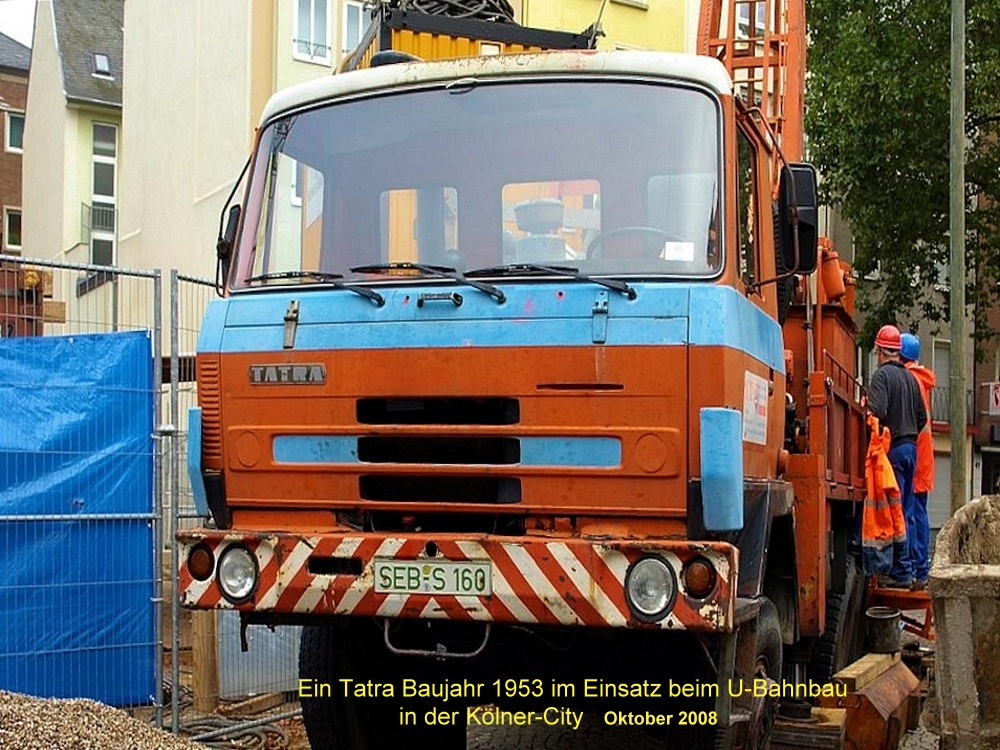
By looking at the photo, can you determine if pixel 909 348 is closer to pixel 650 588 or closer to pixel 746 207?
pixel 746 207

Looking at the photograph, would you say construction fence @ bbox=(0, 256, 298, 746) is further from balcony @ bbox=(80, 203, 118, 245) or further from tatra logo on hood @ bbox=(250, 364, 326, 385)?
balcony @ bbox=(80, 203, 118, 245)

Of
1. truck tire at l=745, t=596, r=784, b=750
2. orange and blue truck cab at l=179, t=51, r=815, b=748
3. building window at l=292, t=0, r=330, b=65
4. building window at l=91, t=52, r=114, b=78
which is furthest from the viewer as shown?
building window at l=91, t=52, r=114, b=78

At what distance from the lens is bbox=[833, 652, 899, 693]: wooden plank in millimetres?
6676

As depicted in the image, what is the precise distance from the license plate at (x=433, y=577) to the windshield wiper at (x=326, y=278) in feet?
3.20

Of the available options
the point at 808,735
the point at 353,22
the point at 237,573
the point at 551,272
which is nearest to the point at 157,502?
the point at 237,573

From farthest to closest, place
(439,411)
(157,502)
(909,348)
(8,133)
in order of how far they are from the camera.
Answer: (8,133) → (909,348) → (157,502) → (439,411)

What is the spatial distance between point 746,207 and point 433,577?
6.08ft

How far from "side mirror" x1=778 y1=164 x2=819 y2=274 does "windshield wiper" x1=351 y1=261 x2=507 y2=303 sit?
4.23 feet

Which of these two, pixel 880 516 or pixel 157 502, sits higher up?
pixel 157 502

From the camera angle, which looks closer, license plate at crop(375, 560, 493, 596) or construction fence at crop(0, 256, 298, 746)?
license plate at crop(375, 560, 493, 596)

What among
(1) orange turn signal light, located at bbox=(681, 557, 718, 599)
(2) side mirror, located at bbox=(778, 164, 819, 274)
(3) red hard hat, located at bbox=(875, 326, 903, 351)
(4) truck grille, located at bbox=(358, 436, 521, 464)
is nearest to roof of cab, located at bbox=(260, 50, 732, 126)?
(2) side mirror, located at bbox=(778, 164, 819, 274)

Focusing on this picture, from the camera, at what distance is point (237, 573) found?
197 inches

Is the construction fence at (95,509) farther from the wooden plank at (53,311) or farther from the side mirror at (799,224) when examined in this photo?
the side mirror at (799,224)

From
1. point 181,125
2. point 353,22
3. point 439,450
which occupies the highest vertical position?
point 353,22
